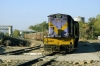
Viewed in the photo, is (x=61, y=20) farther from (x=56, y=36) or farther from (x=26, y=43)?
(x=26, y=43)

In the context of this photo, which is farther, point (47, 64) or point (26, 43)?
point (26, 43)

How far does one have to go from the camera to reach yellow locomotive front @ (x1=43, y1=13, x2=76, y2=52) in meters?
21.9

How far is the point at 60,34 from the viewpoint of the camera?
22.6 meters

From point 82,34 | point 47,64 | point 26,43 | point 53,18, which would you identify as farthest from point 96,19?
point 47,64

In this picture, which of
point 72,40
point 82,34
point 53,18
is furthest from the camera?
point 82,34

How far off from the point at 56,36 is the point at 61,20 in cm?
178

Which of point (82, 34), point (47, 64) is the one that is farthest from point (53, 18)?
point (82, 34)

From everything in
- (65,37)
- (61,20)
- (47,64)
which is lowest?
(47,64)

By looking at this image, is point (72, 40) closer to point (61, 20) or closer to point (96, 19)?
point (61, 20)

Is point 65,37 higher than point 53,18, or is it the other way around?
A: point 53,18

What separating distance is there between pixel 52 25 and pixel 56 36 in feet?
4.77

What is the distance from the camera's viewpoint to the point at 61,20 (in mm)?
23062

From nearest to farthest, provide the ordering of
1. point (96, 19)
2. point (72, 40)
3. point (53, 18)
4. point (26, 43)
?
point (72, 40) < point (53, 18) < point (26, 43) < point (96, 19)

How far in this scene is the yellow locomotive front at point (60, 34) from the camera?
2194cm
